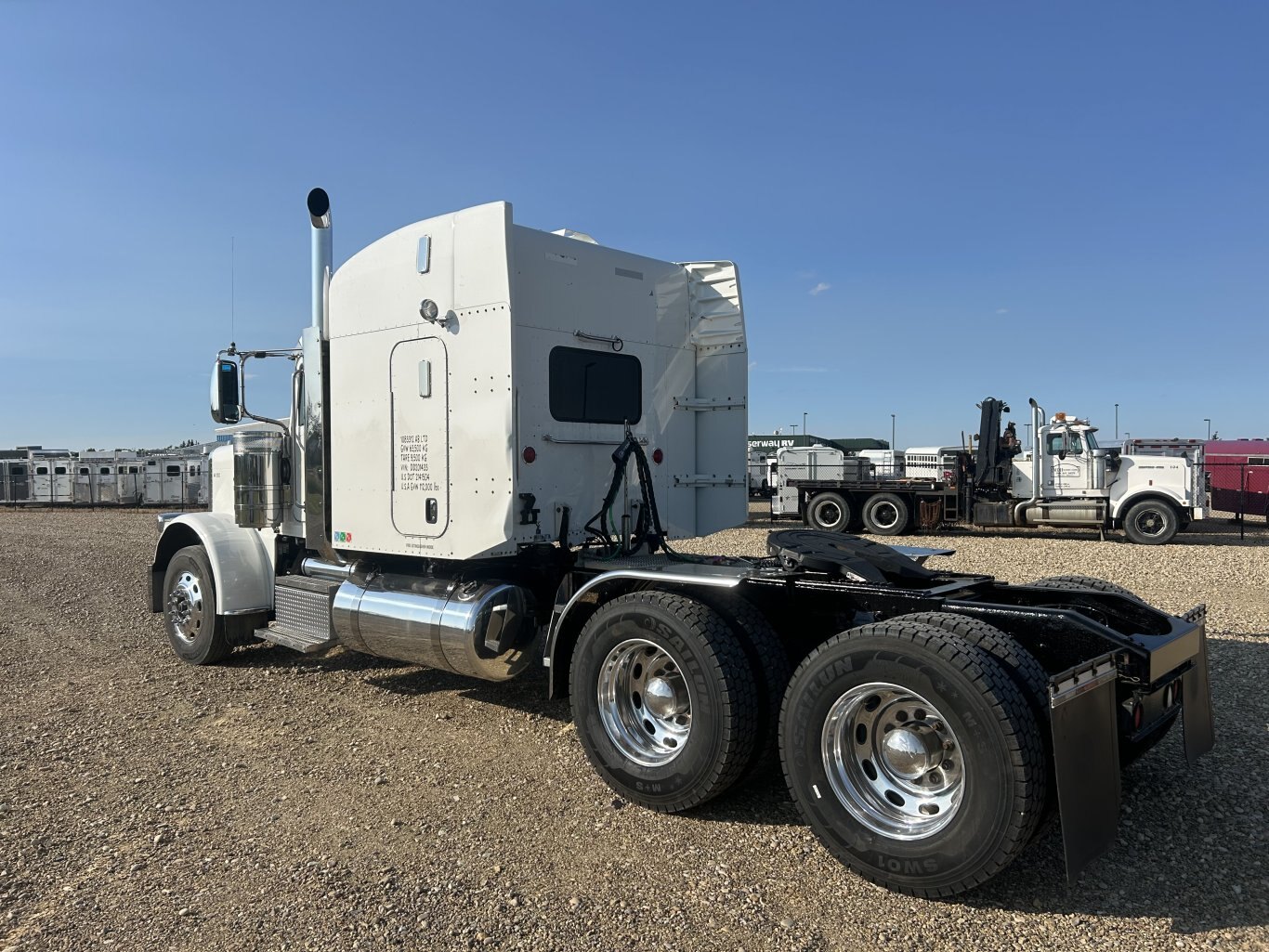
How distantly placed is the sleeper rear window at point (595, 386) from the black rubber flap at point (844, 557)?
1538 mm

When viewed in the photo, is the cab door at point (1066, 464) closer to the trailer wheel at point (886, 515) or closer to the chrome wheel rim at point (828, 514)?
the trailer wheel at point (886, 515)

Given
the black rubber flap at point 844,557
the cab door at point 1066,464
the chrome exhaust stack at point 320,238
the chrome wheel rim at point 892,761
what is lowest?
the chrome wheel rim at point 892,761

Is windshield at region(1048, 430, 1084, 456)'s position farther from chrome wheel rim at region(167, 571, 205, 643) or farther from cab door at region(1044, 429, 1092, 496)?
chrome wheel rim at region(167, 571, 205, 643)

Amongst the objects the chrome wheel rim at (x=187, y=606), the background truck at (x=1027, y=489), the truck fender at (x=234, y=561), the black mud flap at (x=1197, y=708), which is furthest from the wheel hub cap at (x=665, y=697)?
the background truck at (x=1027, y=489)

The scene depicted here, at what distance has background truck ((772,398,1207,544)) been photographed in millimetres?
18297

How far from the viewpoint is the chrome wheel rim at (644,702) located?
4.41 metres

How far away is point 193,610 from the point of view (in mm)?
7387

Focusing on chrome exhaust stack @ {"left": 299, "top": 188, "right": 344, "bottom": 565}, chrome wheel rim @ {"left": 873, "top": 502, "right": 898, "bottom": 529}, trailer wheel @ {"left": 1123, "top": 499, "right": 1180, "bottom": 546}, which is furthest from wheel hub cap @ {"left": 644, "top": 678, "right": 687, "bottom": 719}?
chrome wheel rim @ {"left": 873, "top": 502, "right": 898, "bottom": 529}

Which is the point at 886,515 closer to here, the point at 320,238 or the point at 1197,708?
the point at 320,238

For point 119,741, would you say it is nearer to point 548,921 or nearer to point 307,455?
point 307,455

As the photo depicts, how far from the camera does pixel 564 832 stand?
4.04 meters

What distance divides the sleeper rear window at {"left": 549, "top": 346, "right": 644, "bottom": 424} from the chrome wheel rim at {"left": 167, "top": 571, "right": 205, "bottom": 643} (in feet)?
12.4

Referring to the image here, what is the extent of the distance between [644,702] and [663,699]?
149 mm

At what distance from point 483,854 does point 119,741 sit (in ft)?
9.65
